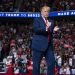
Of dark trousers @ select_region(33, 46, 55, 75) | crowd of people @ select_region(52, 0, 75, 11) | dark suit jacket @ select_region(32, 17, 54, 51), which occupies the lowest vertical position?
dark trousers @ select_region(33, 46, 55, 75)

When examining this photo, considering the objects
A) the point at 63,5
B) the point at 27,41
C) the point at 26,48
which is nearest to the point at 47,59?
the point at 26,48

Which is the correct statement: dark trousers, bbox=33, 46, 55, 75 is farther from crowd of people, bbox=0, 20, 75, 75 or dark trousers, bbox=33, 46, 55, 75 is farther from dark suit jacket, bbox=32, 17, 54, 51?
crowd of people, bbox=0, 20, 75, 75

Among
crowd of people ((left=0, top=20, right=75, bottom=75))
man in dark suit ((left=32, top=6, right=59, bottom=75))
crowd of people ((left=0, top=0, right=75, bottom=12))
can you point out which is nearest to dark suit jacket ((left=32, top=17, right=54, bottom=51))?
man in dark suit ((left=32, top=6, right=59, bottom=75))

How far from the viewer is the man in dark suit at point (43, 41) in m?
6.45

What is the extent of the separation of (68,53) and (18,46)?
2.85 m

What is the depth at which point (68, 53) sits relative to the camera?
14.3 meters

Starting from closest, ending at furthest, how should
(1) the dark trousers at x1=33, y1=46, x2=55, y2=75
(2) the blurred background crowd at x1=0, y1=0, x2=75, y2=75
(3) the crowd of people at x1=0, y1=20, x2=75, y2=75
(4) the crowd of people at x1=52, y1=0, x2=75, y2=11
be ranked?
(1) the dark trousers at x1=33, y1=46, x2=55, y2=75
(3) the crowd of people at x1=0, y1=20, x2=75, y2=75
(2) the blurred background crowd at x1=0, y1=0, x2=75, y2=75
(4) the crowd of people at x1=52, y1=0, x2=75, y2=11

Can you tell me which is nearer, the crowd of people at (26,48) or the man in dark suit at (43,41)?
the man in dark suit at (43,41)

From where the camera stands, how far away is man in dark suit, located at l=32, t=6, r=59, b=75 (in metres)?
6.45

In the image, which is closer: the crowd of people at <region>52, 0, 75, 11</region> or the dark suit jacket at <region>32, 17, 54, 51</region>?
the dark suit jacket at <region>32, 17, 54, 51</region>

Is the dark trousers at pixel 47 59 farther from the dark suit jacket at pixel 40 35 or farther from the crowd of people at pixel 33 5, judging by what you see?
the crowd of people at pixel 33 5

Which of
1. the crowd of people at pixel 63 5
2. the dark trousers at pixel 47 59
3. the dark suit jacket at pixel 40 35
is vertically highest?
the crowd of people at pixel 63 5

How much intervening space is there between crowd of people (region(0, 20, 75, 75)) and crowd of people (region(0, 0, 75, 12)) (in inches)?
31.9

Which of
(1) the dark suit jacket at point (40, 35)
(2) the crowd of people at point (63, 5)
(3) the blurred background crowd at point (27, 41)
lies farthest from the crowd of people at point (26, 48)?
(1) the dark suit jacket at point (40, 35)
